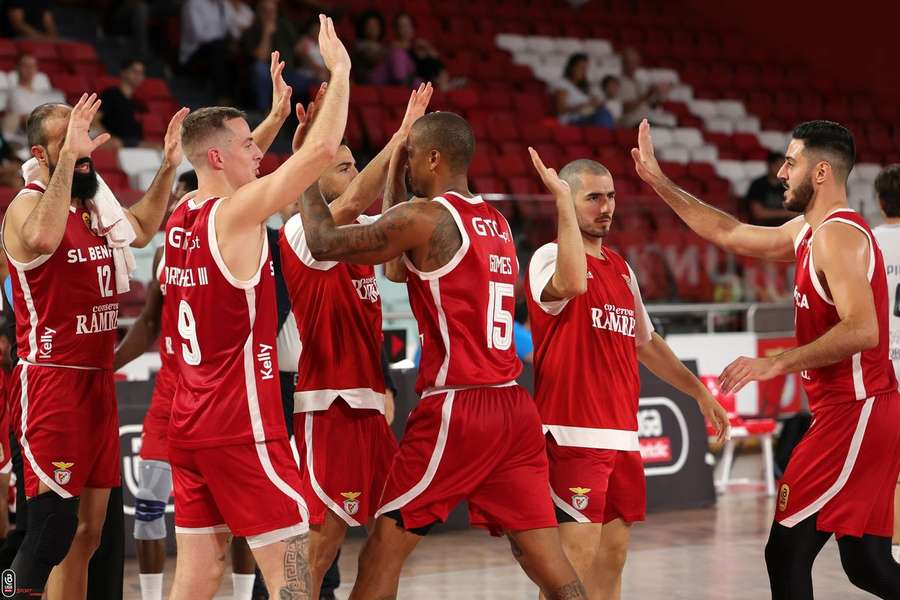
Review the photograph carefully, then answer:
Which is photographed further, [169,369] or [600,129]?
[600,129]

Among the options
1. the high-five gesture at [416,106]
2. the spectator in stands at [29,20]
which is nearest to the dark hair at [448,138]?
the high-five gesture at [416,106]

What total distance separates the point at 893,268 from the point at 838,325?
98.6 inches

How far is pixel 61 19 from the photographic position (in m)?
16.0

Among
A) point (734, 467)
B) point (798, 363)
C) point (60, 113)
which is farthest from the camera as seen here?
point (734, 467)

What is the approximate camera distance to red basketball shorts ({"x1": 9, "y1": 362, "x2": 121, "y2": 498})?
17.0 ft

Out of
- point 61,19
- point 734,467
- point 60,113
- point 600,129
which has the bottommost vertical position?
point 734,467

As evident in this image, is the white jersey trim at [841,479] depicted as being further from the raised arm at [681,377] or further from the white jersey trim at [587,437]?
the white jersey trim at [587,437]

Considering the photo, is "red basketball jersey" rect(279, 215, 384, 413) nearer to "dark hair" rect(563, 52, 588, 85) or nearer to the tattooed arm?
the tattooed arm

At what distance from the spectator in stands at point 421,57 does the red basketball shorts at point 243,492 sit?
1248 cm

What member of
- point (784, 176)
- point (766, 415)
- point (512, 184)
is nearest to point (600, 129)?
point (512, 184)

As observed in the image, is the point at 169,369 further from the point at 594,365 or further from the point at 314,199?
the point at 594,365

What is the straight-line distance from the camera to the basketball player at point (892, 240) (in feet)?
23.3

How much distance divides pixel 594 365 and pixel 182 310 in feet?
6.04

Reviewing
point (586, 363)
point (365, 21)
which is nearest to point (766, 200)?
point (365, 21)
